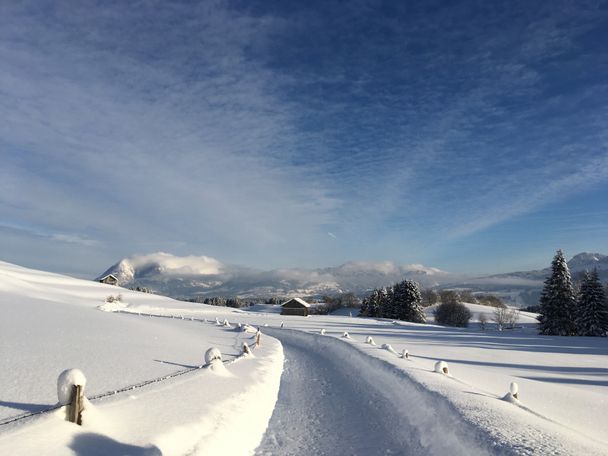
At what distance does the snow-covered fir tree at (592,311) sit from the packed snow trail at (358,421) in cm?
4427

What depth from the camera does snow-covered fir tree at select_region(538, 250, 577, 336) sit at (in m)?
52.2

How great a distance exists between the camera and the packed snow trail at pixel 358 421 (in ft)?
29.3

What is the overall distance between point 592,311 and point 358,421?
50.8 m

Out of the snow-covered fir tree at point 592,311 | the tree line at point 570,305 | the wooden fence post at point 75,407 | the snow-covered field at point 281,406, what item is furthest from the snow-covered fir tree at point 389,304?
the wooden fence post at point 75,407

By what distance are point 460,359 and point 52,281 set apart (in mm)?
96139

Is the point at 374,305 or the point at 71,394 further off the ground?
the point at 374,305

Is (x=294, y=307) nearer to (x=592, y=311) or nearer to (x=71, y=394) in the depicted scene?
(x=592, y=311)

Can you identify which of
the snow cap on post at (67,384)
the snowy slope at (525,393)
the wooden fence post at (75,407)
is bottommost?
the snowy slope at (525,393)

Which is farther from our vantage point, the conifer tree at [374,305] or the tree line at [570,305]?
the conifer tree at [374,305]

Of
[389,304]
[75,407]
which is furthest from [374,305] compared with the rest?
[75,407]

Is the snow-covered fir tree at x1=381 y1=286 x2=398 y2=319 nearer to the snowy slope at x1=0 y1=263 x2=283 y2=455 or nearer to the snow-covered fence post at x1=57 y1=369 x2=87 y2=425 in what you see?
the snowy slope at x1=0 y1=263 x2=283 y2=455

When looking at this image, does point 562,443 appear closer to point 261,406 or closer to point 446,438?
point 446,438

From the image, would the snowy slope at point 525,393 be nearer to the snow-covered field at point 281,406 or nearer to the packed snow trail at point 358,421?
the snow-covered field at point 281,406

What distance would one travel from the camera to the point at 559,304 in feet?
173
